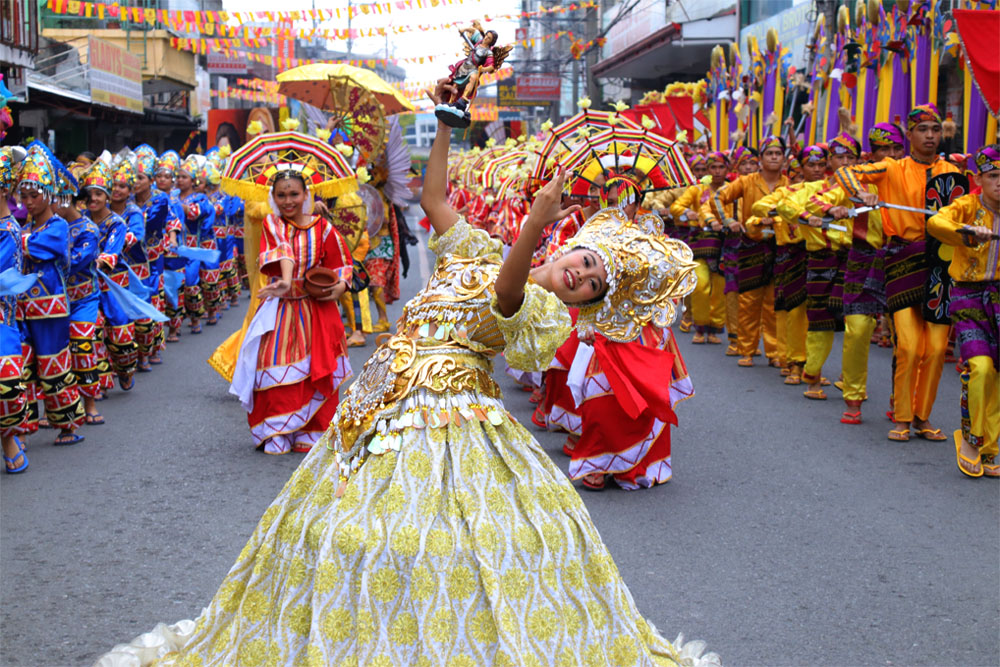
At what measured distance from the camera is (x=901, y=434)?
7.76 m

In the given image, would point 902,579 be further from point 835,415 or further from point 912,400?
point 835,415

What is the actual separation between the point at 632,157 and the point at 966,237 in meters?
2.00

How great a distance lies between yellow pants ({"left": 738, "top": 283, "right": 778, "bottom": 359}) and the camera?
36.8 ft

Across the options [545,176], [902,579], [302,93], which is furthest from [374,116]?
[902,579]

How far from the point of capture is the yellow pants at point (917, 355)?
7469mm

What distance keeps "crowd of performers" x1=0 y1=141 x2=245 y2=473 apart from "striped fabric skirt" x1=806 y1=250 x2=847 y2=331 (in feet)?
17.5

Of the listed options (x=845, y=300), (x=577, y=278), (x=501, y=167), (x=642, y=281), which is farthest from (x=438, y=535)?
(x=501, y=167)

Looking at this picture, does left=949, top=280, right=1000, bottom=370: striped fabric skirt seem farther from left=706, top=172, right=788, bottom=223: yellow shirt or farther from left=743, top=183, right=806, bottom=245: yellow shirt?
left=706, top=172, right=788, bottom=223: yellow shirt

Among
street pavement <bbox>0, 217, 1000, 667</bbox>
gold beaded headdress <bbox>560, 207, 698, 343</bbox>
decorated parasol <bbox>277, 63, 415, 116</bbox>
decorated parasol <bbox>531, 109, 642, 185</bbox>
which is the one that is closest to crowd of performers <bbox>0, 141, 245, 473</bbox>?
street pavement <bbox>0, 217, 1000, 667</bbox>

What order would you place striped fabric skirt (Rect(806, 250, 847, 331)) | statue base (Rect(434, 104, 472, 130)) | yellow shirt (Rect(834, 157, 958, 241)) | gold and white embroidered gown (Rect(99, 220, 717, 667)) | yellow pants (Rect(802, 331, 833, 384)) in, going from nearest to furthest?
gold and white embroidered gown (Rect(99, 220, 717, 667)) < statue base (Rect(434, 104, 472, 130)) < yellow shirt (Rect(834, 157, 958, 241)) < striped fabric skirt (Rect(806, 250, 847, 331)) < yellow pants (Rect(802, 331, 833, 384))

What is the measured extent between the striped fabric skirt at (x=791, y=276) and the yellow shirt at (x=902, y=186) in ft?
7.78

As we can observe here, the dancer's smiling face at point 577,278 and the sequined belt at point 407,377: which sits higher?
the dancer's smiling face at point 577,278

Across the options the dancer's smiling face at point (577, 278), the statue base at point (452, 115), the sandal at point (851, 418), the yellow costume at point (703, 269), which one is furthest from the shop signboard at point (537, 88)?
the dancer's smiling face at point (577, 278)

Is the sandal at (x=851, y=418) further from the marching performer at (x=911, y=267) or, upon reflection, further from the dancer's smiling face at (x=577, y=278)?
the dancer's smiling face at (x=577, y=278)
